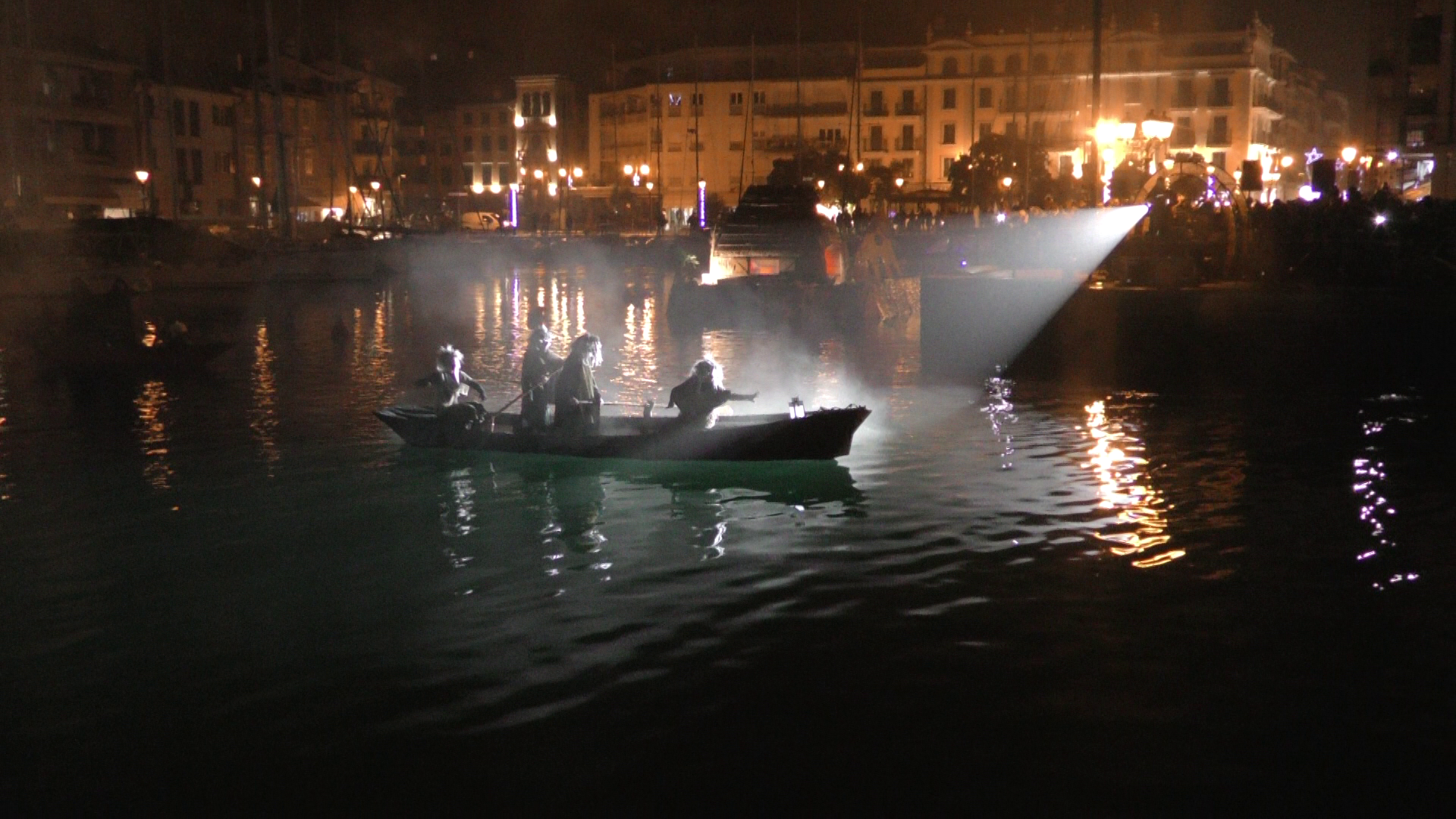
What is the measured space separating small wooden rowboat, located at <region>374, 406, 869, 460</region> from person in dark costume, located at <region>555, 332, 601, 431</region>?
12 centimetres

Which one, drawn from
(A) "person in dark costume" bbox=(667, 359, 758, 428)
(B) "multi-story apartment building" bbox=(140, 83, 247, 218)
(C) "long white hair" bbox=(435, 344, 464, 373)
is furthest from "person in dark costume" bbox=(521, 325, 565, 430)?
(B) "multi-story apartment building" bbox=(140, 83, 247, 218)

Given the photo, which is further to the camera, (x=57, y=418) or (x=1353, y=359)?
(x=1353, y=359)

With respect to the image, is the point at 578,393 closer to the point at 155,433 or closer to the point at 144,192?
the point at 155,433

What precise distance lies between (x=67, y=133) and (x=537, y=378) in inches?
2361

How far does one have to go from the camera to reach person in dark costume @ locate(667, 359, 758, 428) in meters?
14.6

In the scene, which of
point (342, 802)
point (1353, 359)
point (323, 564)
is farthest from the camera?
point (1353, 359)

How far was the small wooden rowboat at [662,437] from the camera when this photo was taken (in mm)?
14320

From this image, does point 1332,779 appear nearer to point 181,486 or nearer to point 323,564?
point 323,564

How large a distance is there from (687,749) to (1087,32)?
96.0 meters

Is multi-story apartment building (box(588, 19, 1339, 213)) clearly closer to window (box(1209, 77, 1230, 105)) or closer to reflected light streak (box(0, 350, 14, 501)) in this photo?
window (box(1209, 77, 1230, 105))

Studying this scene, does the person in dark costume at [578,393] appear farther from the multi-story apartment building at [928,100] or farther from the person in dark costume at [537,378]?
the multi-story apartment building at [928,100]

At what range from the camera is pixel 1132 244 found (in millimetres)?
30016

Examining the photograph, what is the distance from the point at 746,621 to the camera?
9641 millimetres

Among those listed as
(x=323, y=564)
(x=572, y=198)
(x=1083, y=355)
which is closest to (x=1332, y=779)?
(x=323, y=564)
